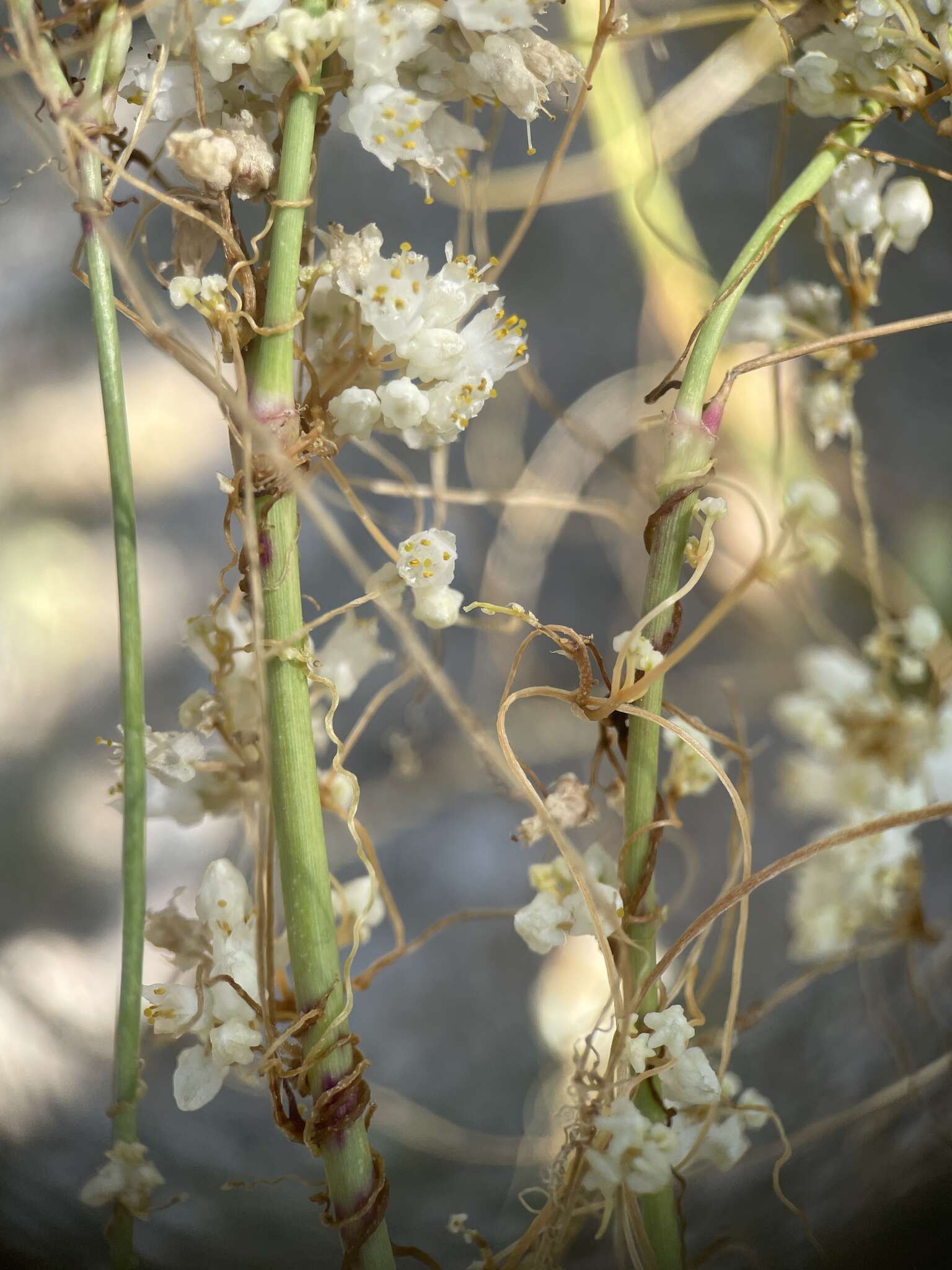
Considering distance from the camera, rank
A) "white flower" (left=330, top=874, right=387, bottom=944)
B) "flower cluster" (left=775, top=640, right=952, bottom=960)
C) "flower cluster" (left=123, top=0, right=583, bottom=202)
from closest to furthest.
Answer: "flower cluster" (left=123, top=0, right=583, bottom=202) < "white flower" (left=330, top=874, right=387, bottom=944) < "flower cluster" (left=775, top=640, right=952, bottom=960)

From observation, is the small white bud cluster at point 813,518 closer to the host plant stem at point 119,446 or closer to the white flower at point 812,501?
the white flower at point 812,501

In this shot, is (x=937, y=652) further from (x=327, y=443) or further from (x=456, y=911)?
(x=327, y=443)

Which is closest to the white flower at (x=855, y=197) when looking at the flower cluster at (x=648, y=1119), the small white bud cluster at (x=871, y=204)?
the small white bud cluster at (x=871, y=204)

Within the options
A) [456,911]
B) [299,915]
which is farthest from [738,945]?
[456,911]

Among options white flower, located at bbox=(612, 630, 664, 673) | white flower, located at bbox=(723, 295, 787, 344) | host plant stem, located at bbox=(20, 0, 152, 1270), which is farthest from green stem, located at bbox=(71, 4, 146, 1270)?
white flower, located at bbox=(723, 295, 787, 344)

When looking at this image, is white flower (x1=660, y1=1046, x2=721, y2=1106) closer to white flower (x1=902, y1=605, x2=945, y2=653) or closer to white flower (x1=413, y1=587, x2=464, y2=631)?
white flower (x1=413, y1=587, x2=464, y2=631)

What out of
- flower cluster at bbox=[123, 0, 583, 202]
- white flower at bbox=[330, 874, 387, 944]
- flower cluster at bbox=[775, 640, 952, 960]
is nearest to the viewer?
flower cluster at bbox=[123, 0, 583, 202]
